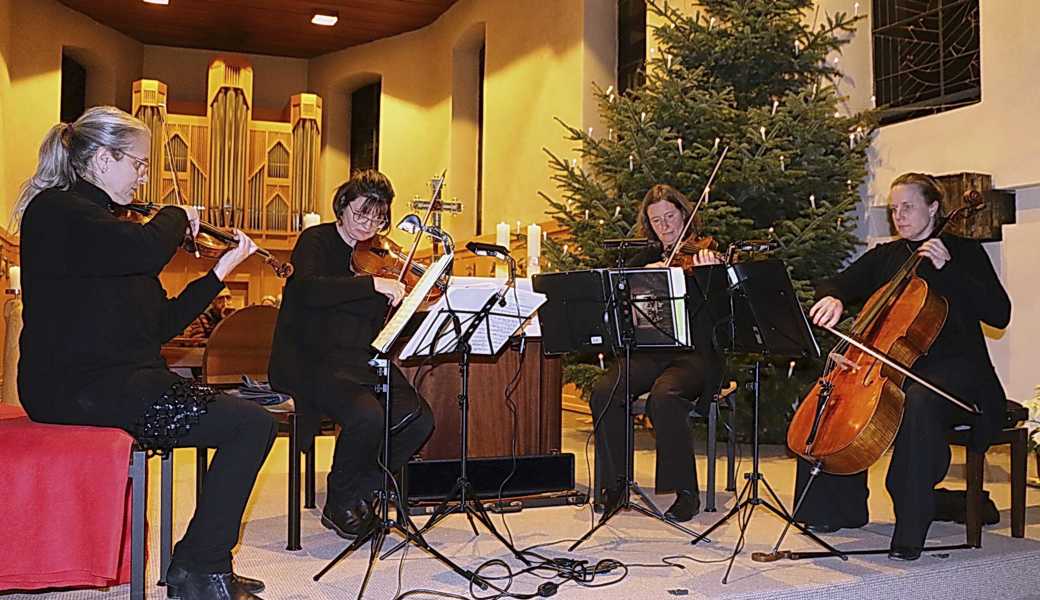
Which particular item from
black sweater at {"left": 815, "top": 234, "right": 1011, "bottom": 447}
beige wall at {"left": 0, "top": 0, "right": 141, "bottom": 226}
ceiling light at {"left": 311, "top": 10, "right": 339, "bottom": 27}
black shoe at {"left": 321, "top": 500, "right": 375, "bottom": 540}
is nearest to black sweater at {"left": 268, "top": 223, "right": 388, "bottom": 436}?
Answer: black shoe at {"left": 321, "top": 500, "right": 375, "bottom": 540}

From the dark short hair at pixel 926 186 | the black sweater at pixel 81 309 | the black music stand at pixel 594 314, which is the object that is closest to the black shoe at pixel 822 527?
the black music stand at pixel 594 314

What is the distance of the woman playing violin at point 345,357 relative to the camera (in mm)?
3395

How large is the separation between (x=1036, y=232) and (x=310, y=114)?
868 centimetres

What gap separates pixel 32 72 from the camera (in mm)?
9641

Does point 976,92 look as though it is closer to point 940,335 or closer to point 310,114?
point 940,335

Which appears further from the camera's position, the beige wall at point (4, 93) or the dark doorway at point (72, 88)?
the dark doorway at point (72, 88)

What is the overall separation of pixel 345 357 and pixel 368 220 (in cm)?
50

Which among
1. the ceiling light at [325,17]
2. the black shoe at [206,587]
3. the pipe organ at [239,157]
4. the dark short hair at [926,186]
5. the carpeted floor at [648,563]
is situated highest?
the ceiling light at [325,17]

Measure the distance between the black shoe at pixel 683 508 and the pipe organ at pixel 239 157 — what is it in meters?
8.86

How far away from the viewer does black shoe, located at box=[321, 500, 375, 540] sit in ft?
11.0

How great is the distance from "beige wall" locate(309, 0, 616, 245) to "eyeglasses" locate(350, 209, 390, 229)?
15.4 feet

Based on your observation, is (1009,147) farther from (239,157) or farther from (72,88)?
(72,88)

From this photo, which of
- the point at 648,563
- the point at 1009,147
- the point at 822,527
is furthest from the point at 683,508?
the point at 1009,147

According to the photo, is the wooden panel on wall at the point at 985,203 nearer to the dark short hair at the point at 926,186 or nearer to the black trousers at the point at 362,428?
the dark short hair at the point at 926,186
